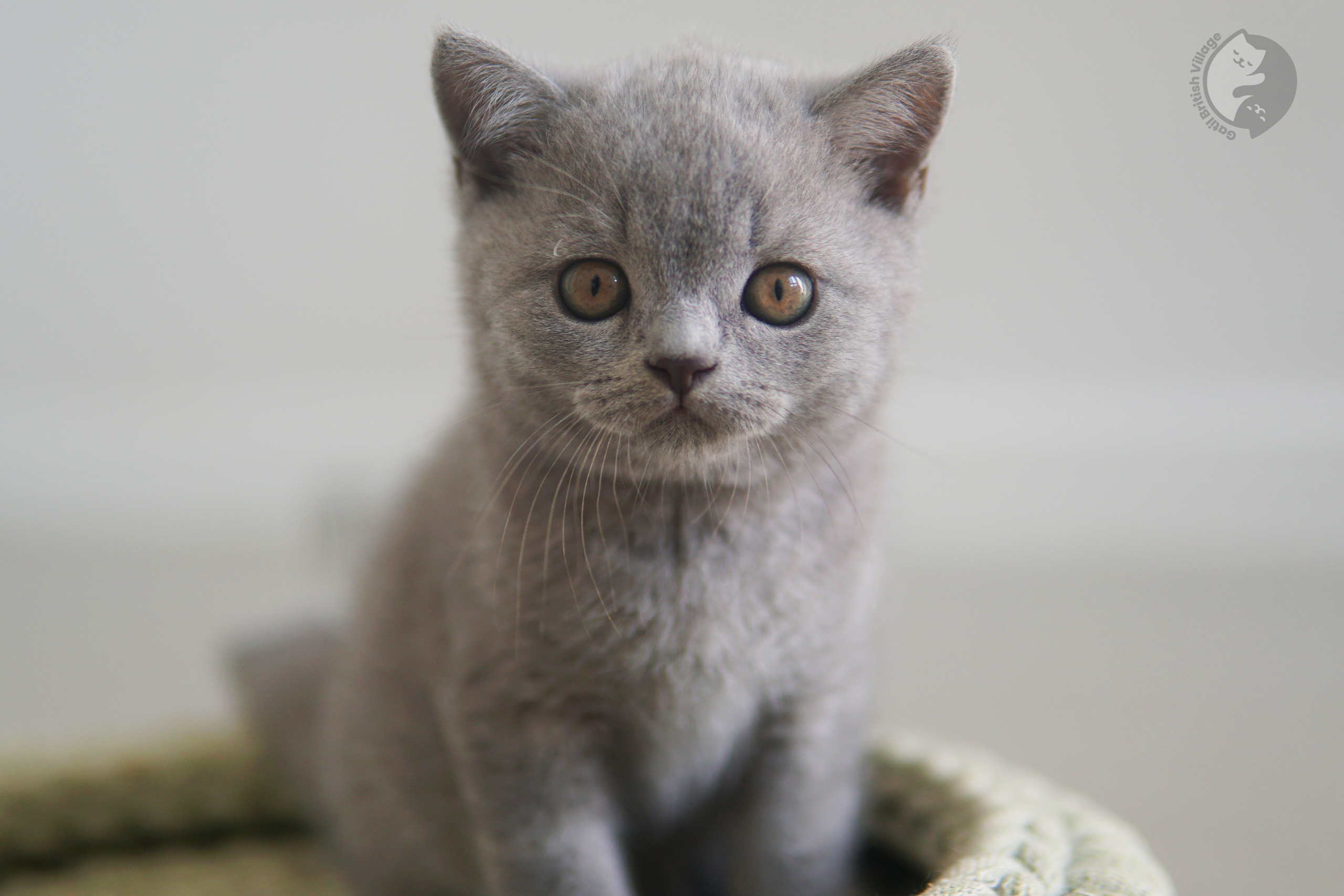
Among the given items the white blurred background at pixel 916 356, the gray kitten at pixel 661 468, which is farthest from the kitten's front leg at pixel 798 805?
the white blurred background at pixel 916 356

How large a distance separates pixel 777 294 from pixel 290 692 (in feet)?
2.55

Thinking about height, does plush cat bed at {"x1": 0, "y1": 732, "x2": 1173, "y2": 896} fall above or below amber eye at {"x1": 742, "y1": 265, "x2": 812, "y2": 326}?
below

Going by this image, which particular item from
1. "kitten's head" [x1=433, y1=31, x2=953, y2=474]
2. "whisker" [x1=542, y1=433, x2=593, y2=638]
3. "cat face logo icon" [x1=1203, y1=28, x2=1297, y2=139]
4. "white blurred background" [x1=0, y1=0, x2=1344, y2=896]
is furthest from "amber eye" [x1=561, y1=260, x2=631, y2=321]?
"white blurred background" [x1=0, y1=0, x2=1344, y2=896]

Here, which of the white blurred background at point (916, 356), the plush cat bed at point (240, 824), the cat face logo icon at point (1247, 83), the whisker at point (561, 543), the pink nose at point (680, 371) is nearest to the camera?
the pink nose at point (680, 371)

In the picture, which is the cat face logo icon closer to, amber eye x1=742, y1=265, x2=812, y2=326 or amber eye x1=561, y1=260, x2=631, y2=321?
amber eye x1=742, y1=265, x2=812, y2=326

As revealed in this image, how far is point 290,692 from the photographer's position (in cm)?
121

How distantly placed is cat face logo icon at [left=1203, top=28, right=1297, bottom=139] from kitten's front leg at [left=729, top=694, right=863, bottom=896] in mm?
773

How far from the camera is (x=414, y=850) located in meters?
0.97

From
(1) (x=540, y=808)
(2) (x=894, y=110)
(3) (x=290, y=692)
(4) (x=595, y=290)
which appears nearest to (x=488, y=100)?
(4) (x=595, y=290)

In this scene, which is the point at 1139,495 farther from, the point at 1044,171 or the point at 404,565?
the point at 404,565

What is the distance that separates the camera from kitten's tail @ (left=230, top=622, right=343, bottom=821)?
1.16 metres

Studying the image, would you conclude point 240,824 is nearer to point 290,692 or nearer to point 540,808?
point 290,692

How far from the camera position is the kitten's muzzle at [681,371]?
0.70 metres

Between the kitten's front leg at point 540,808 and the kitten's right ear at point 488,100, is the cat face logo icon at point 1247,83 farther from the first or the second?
the kitten's front leg at point 540,808
